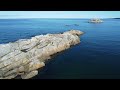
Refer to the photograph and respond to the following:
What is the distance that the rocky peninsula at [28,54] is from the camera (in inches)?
342

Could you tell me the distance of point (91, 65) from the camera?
10.4 metres

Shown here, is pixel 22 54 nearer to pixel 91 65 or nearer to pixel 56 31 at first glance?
pixel 91 65

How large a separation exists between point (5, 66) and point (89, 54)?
512cm

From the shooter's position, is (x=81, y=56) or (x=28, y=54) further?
(x=81, y=56)

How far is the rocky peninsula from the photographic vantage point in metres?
8.68

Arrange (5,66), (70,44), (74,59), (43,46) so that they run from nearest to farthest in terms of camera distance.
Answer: (5,66)
(74,59)
(43,46)
(70,44)

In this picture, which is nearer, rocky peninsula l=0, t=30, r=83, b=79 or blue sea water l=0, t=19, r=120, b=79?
rocky peninsula l=0, t=30, r=83, b=79

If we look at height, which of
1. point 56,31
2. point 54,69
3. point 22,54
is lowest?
point 54,69

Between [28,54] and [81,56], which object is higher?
[28,54]

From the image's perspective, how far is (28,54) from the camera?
998 centimetres

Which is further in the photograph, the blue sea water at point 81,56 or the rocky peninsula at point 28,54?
the blue sea water at point 81,56

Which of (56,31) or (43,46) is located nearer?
(43,46)
